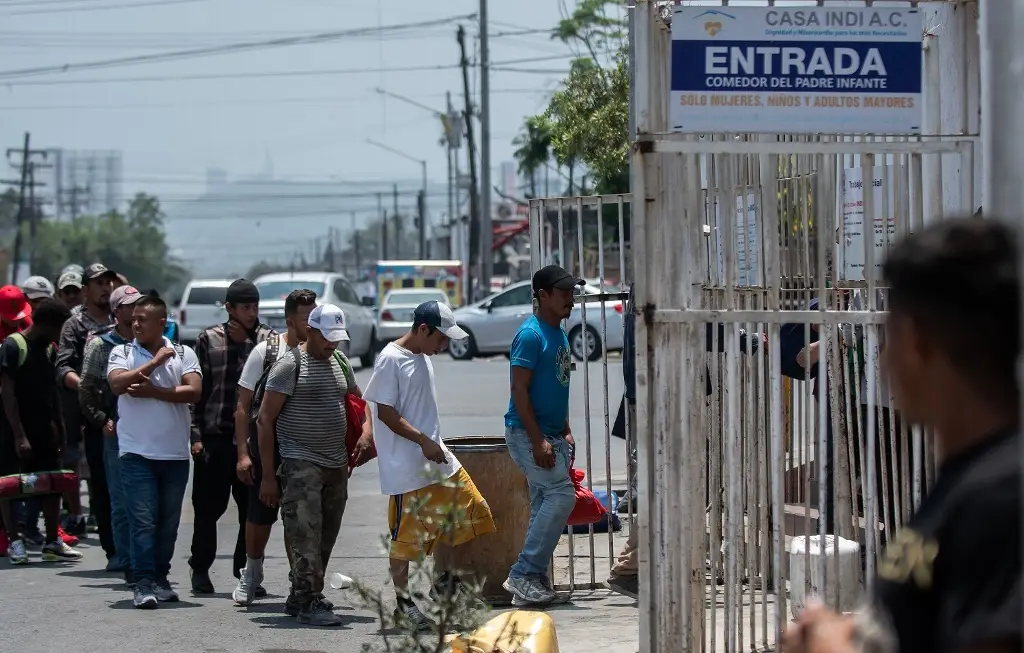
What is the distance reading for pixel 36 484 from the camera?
9.49 meters

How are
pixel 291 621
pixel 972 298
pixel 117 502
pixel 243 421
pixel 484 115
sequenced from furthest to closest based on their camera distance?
pixel 484 115, pixel 117 502, pixel 243 421, pixel 291 621, pixel 972 298

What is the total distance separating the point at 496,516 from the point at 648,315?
3160 millimetres

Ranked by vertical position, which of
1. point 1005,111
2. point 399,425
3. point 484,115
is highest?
point 484,115

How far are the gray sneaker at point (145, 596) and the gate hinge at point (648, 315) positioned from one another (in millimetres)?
4087

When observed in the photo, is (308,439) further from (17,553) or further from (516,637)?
(17,553)

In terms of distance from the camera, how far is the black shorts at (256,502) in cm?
775

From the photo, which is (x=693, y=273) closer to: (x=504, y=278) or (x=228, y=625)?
(x=228, y=625)

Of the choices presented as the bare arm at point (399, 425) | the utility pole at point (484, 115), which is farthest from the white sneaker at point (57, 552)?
the utility pole at point (484, 115)

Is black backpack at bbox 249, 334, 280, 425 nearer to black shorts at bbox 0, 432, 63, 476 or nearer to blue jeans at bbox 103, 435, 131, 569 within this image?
blue jeans at bbox 103, 435, 131, 569

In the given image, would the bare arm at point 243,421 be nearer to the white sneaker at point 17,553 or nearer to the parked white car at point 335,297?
the white sneaker at point 17,553

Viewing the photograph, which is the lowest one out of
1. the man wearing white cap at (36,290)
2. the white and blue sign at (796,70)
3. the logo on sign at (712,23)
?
the man wearing white cap at (36,290)

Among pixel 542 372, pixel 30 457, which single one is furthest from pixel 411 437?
pixel 30 457

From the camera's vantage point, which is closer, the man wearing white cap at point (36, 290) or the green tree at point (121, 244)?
the man wearing white cap at point (36, 290)

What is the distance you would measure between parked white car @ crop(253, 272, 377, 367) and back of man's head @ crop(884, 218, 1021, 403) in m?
23.7
